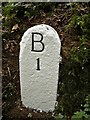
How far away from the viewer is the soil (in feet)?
11.2

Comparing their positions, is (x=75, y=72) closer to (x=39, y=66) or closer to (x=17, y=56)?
(x=39, y=66)

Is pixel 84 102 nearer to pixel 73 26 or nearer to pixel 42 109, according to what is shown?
pixel 42 109

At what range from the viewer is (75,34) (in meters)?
3.76

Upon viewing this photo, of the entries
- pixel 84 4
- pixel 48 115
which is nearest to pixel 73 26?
pixel 84 4

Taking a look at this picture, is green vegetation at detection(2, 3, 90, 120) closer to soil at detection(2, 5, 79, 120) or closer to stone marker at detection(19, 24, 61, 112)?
soil at detection(2, 5, 79, 120)

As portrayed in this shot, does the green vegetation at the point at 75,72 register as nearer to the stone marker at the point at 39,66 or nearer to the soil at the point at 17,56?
the soil at the point at 17,56

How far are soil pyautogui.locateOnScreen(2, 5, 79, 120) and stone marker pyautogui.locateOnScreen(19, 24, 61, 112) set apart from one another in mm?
87

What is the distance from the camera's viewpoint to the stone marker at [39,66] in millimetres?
3110

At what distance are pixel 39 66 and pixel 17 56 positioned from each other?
543 mm

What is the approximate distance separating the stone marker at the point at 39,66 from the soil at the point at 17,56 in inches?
3.4

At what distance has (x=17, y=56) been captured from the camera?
3.72 meters

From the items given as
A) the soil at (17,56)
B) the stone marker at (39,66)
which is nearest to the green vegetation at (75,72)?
the soil at (17,56)

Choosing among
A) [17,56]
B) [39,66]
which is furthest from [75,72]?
[17,56]

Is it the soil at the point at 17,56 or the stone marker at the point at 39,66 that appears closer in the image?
the stone marker at the point at 39,66
